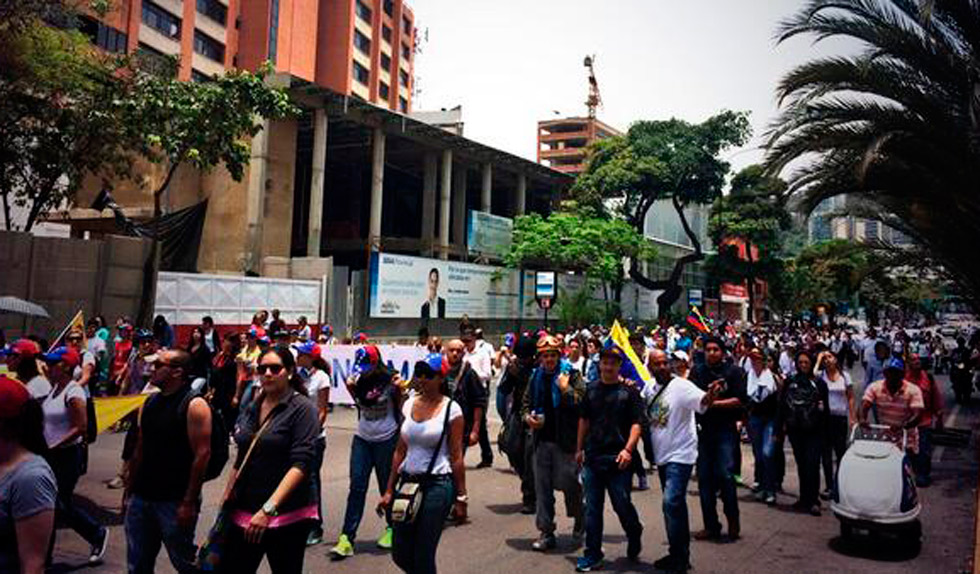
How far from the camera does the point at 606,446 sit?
545 centimetres

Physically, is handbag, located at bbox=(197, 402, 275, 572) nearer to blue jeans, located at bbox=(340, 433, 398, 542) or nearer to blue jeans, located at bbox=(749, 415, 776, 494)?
blue jeans, located at bbox=(340, 433, 398, 542)

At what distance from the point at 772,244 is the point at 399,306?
1026 inches

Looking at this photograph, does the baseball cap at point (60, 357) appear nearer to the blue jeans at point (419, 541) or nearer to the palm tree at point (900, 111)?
the blue jeans at point (419, 541)

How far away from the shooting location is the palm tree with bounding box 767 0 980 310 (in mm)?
9258

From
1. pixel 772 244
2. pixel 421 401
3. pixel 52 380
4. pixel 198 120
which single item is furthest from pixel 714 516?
pixel 772 244

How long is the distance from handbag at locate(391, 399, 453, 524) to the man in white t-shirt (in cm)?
210

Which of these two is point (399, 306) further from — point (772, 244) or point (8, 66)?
point (772, 244)

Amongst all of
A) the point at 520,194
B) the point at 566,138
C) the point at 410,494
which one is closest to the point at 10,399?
the point at 410,494

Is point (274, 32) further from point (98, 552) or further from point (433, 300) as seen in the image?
point (98, 552)

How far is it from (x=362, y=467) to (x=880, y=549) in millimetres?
4533

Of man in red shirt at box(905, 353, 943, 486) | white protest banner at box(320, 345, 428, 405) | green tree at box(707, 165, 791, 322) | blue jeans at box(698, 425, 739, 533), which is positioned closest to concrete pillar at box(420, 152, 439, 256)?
green tree at box(707, 165, 791, 322)

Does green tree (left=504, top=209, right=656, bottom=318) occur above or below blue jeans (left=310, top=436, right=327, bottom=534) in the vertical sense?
above

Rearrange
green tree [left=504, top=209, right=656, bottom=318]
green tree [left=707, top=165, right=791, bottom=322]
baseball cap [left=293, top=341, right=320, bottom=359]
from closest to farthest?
baseball cap [left=293, top=341, right=320, bottom=359] < green tree [left=504, top=209, right=656, bottom=318] < green tree [left=707, top=165, right=791, bottom=322]

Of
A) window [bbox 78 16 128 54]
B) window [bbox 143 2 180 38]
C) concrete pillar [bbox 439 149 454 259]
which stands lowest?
concrete pillar [bbox 439 149 454 259]
